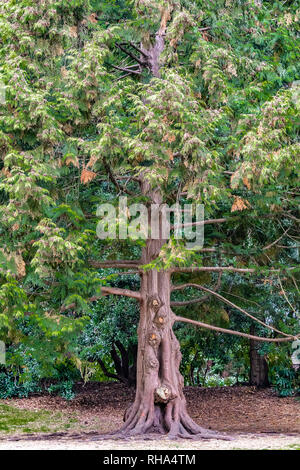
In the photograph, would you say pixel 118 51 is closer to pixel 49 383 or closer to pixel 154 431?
pixel 154 431

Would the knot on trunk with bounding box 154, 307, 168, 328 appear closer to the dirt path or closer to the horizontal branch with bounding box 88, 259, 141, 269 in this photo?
the horizontal branch with bounding box 88, 259, 141, 269

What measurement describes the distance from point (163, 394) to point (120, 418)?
13.0ft

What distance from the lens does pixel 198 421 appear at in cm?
1335

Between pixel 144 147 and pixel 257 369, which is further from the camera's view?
pixel 257 369

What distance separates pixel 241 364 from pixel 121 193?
461 inches

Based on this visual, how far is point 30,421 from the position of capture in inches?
533

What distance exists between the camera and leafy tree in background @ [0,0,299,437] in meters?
8.58

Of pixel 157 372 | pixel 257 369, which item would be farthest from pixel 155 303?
pixel 257 369

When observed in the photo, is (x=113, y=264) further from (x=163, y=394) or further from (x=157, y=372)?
(x=163, y=394)

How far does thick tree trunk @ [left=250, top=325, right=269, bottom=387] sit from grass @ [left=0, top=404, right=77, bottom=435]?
18.2ft

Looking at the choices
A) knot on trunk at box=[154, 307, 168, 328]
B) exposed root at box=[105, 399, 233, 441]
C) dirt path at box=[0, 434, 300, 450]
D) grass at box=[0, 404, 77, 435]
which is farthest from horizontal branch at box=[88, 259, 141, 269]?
grass at box=[0, 404, 77, 435]

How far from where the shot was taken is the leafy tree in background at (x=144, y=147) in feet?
28.1

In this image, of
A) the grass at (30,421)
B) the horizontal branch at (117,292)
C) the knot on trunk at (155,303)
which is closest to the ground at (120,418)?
the grass at (30,421)

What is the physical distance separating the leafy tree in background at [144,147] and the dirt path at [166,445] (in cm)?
67
